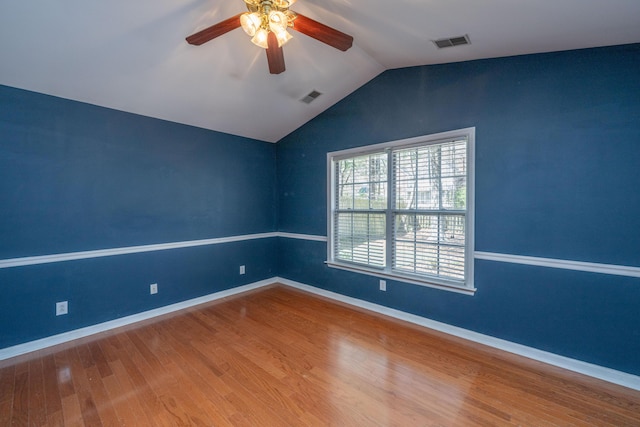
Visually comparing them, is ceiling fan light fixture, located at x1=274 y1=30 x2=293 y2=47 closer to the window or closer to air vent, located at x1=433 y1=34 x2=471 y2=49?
air vent, located at x1=433 y1=34 x2=471 y2=49

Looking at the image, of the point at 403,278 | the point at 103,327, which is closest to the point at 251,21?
the point at 403,278

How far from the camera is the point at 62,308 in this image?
2.65 meters

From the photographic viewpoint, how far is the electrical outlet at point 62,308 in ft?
8.64

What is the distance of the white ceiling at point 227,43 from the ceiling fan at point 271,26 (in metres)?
0.43

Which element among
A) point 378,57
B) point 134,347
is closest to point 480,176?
point 378,57

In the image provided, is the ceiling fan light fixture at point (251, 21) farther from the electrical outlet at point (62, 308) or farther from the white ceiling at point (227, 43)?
the electrical outlet at point (62, 308)

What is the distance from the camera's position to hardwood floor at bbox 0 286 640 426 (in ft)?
5.69

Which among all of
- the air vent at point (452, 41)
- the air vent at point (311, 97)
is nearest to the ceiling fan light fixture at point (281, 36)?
the air vent at point (452, 41)

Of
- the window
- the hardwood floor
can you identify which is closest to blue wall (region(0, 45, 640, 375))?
the window

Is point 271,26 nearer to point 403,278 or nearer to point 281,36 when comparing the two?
point 281,36

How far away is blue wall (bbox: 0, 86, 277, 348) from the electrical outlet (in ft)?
0.12

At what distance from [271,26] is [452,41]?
159 cm

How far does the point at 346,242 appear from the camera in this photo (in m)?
3.77

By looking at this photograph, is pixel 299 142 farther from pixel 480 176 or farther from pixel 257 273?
pixel 480 176
